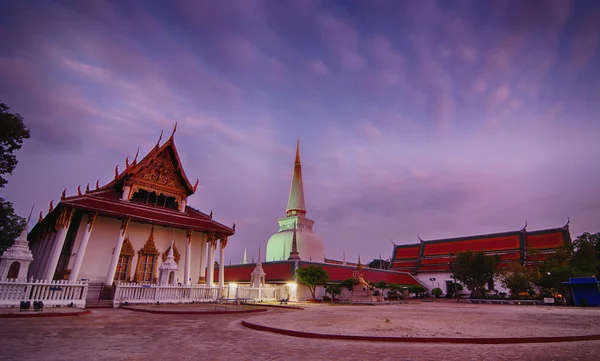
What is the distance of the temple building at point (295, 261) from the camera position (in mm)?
33062

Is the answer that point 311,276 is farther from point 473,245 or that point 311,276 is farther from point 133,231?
point 473,245

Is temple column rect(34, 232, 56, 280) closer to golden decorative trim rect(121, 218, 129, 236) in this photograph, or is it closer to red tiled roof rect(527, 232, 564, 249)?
golden decorative trim rect(121, 218, 129, 236)

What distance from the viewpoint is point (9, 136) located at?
18.4 m

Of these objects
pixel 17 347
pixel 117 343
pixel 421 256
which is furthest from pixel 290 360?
pixel 421 256

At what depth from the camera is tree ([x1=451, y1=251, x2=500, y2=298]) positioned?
1304 inches

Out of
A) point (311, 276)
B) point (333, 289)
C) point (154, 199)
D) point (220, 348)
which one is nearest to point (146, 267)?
point (154, 199)

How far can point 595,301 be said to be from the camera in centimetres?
2333

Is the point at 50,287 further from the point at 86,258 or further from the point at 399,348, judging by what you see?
the point at 399,348

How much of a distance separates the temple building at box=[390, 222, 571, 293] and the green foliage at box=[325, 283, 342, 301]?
14.9m

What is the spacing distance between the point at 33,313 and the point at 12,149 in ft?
45.5

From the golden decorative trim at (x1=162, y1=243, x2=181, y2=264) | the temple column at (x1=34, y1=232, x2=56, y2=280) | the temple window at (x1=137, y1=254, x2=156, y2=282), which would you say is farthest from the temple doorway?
the golden decorative trim at (x1=162, y1=243, x2=181, y2=264)

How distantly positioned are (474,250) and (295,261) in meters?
29.4

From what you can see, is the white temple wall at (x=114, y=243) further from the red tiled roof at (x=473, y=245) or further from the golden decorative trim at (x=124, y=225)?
the red tiled roof at (x=473, y=245)

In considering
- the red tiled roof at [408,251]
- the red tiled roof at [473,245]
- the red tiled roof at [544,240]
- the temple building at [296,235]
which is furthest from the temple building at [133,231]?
the red tiled roof at [544,240]
